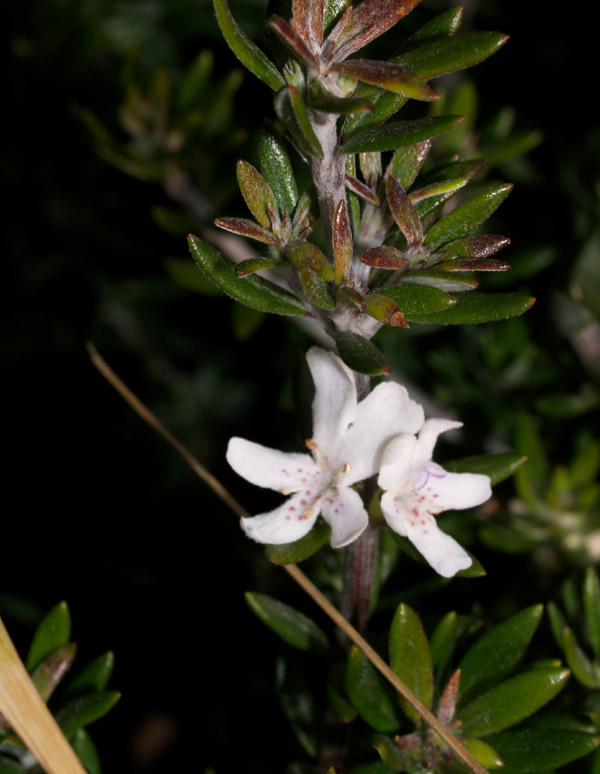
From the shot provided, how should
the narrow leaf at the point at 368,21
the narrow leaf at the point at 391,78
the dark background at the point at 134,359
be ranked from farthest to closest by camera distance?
the dark background at the point at 134,359, the narrow leaf at the point at 368,21, the narrow leaf at the point at 391,78

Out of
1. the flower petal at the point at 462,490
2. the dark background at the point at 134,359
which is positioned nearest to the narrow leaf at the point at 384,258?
the flower petal at the point at 462,490

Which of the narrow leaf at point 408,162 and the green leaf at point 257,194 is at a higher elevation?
the green leaf at point 257,194

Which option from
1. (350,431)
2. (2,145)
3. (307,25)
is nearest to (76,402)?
(2,145)

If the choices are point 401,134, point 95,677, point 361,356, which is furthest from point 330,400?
point 95,677

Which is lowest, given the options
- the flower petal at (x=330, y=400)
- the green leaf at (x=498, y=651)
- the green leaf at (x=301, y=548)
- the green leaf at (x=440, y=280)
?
the green leaf at (x=498, y=651)

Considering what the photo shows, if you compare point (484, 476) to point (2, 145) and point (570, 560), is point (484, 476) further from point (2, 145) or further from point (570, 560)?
point (2, 145)

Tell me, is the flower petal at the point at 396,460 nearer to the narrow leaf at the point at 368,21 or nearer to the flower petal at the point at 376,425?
the flower petal at the point at 376,425

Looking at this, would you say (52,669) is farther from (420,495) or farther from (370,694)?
(420,495)
